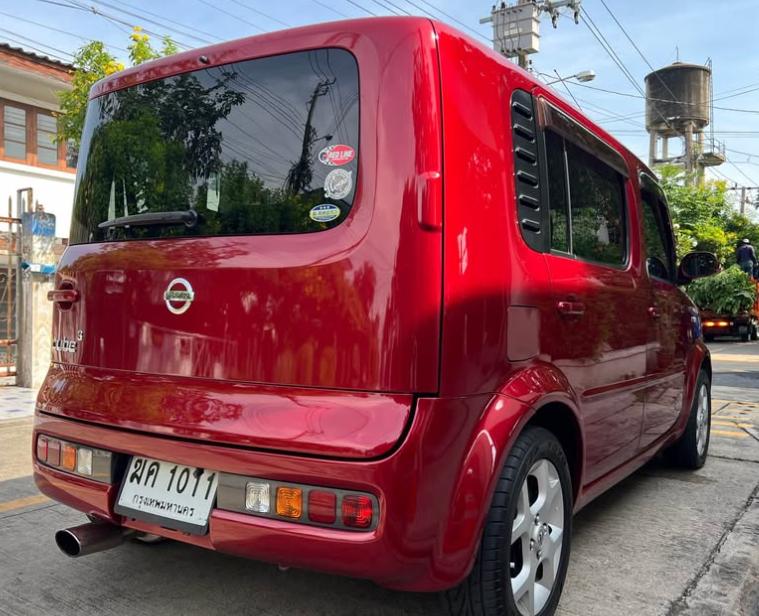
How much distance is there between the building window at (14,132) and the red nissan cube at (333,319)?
14.3 meters

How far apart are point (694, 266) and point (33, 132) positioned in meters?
15.0

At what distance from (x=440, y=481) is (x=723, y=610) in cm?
139

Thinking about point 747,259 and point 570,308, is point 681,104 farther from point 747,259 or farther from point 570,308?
point 570,308

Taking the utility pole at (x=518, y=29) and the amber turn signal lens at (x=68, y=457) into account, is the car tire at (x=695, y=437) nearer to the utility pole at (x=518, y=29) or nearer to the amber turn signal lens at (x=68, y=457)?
the amber turn signal lens at (x=68, y=457)

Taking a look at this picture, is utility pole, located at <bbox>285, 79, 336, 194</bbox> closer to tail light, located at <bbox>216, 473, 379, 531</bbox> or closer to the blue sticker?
the blue sticker

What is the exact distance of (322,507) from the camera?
183cm

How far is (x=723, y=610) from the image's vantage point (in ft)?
8.20

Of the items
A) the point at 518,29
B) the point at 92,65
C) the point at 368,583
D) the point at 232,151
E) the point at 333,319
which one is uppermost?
the point at 518,29

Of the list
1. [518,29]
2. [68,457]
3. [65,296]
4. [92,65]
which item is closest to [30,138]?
[92,65]

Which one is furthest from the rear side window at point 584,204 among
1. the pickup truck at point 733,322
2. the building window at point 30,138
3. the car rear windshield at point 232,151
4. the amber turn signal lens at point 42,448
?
the pickup truck at point 733,322

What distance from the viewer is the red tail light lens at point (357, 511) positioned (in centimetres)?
180

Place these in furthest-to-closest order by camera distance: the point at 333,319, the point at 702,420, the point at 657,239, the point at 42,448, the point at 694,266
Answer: the point at 702,420 < the point at 694,266 < the point at 657,239 < the point at 42,448 < the point at 333,319

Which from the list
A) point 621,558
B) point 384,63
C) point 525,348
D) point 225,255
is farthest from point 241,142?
point 621,558

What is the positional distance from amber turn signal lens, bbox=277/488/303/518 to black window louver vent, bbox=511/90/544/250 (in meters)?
1.10
